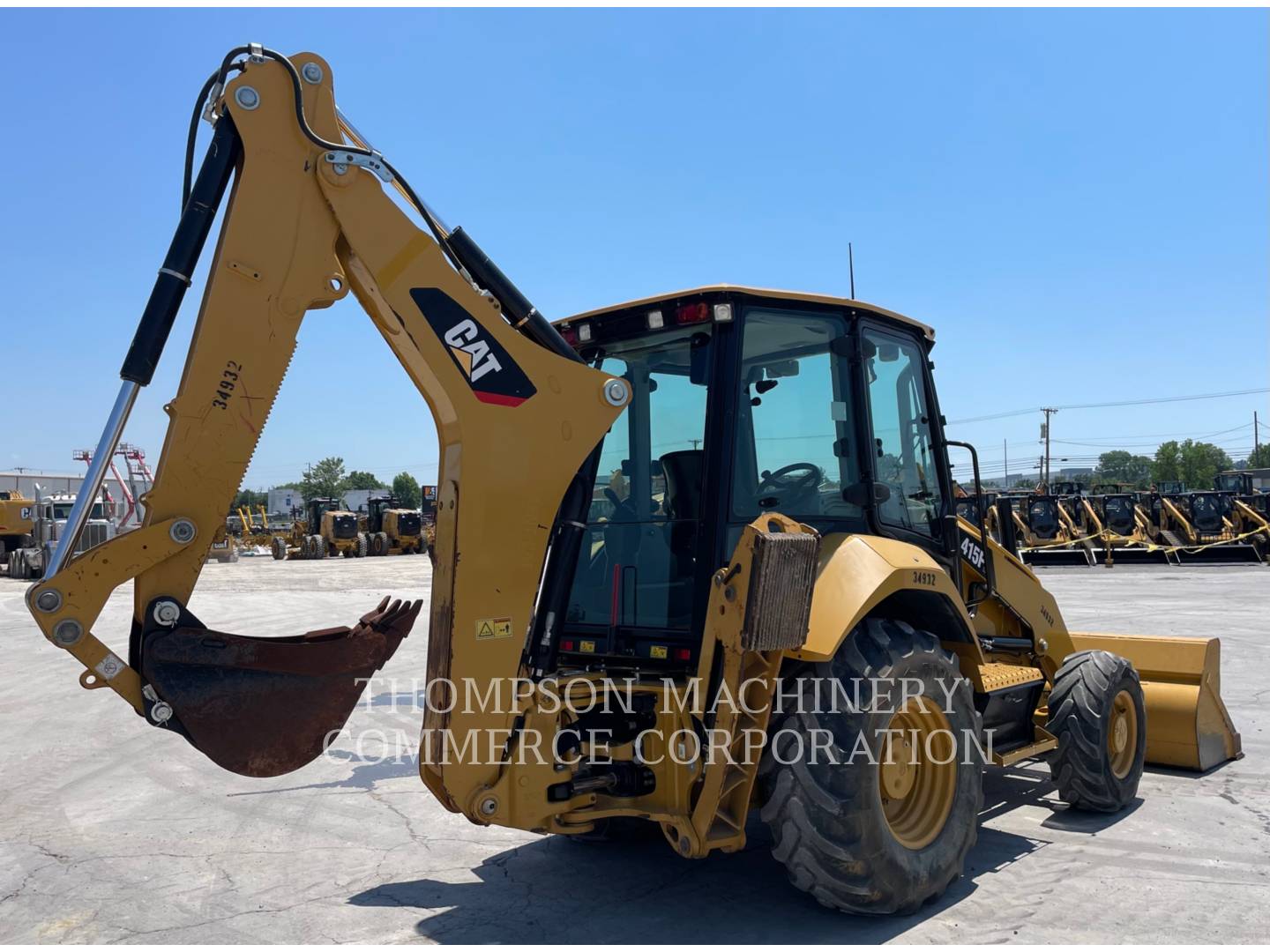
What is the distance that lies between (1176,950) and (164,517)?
4068 mm

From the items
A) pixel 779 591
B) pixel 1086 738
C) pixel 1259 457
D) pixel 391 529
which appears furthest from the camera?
pixel 1259 457

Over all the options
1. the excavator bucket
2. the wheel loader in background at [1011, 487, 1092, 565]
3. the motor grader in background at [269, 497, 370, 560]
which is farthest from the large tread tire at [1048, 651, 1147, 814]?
the motor grader in background at [269, 497, 370, 560]

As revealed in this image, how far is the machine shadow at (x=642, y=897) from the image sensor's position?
397 centimetres

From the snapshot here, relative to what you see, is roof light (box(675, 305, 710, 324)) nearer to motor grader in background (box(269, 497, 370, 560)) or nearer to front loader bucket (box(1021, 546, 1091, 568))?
front loader bucket (box(1021, 546, 1091, 568))

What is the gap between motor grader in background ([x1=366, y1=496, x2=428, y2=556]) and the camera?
1706 inches

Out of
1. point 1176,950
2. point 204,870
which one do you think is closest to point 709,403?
point 1176,950

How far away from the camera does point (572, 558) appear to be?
4.09 m

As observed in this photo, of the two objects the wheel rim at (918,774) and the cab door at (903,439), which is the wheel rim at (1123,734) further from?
the wheel rim at (918,774)

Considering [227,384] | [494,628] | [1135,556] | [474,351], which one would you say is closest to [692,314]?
[474,351]

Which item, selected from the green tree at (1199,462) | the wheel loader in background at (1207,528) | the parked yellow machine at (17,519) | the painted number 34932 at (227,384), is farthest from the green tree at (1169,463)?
the painted number 34932 at (227,384)

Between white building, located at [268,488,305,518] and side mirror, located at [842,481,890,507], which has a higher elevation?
white building, located at [268,488,305,518]

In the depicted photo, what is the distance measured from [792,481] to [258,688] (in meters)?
2.38

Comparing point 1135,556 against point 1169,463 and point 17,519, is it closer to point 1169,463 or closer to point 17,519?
point 17,519

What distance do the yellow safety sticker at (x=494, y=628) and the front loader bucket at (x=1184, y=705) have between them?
452cm
